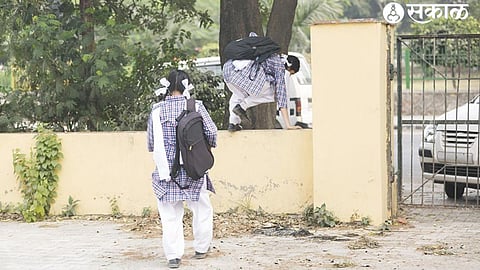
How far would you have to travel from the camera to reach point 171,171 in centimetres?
800

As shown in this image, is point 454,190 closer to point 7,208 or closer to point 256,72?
point 256,72

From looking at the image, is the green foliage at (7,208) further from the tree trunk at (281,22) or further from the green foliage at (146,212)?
the tree trunk at (281,22)

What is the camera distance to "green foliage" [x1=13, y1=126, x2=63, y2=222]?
10648 mm

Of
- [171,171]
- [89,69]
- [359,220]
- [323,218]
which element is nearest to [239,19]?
[89,69]

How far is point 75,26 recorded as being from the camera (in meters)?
12.8

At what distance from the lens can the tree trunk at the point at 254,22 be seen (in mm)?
12453

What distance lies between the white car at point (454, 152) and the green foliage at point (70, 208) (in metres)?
4.13

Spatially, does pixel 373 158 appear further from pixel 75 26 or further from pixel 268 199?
pixel 75 26

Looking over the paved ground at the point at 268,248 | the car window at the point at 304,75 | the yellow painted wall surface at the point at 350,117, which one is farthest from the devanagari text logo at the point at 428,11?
the paved ground at the point at 268,248

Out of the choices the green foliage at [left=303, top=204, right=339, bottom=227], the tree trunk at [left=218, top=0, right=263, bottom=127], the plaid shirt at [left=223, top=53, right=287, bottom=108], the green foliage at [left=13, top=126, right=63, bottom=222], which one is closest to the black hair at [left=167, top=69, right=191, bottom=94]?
the plaid shirt at [left=223, top=53, right=287, bottom=108]

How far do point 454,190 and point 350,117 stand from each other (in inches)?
102

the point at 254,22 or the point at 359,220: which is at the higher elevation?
the point at 254,22

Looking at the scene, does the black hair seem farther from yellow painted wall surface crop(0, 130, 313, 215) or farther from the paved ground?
yellow painted wall surface crop(0, 130, 313, 215)

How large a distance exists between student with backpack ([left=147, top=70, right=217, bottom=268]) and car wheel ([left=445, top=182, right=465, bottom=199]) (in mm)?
4316
